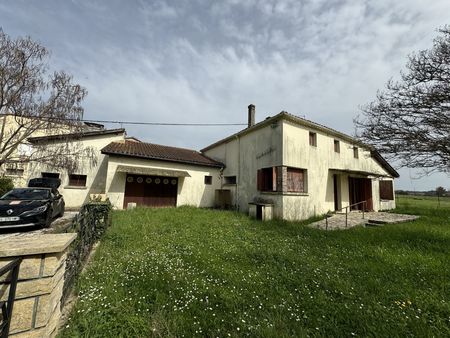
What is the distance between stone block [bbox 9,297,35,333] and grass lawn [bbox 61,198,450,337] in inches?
30.2

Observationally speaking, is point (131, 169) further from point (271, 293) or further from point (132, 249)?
point (271, 293)

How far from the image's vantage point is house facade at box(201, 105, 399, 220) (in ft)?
36.8

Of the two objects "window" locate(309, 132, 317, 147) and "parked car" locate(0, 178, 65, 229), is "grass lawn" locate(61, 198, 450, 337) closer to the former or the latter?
"parked car" locate(0, 178, 65, 229)

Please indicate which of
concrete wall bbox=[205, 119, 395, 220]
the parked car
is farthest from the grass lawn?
concrete wall bbox=[205, 119, 395, 220]

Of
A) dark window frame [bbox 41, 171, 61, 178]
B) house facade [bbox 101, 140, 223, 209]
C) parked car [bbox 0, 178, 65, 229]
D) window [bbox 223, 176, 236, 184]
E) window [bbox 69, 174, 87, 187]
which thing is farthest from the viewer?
window [bbox 223, 176, 236, 184]

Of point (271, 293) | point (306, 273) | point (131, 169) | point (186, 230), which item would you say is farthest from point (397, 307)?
point (131, 169)

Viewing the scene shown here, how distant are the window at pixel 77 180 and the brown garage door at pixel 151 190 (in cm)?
302

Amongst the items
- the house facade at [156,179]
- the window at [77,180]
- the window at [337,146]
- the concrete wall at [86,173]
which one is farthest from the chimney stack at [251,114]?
the window at [77,180]

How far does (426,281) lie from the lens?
4023mm

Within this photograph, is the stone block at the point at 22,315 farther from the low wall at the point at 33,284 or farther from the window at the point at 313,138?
the window at the point at 313,138

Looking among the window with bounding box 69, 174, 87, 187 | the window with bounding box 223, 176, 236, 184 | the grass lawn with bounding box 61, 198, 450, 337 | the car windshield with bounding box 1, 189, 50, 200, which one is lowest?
the grass lawn with bounding box 61, 198, 450, 337

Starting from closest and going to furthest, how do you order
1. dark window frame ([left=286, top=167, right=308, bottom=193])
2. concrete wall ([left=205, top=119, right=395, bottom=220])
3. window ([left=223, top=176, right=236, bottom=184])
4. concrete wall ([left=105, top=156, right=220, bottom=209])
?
concrete wall ([left=205, top=119, right=395, bottom=220]), dark window frame ([left=286, top=167, right=308, bottom=193]), concrete wall ([left=105, top=156, right=220, bottom=209]), window ([left=223, top=176, right=236, bottom=184])

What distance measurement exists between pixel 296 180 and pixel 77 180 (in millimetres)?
13671

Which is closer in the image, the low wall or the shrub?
the low wall
